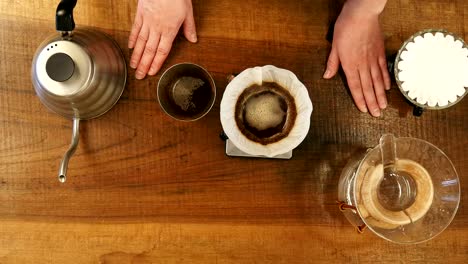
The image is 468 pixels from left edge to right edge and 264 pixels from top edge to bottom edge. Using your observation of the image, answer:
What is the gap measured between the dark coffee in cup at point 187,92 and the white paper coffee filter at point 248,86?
0.08 metres

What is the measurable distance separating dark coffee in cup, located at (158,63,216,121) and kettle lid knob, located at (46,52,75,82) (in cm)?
20

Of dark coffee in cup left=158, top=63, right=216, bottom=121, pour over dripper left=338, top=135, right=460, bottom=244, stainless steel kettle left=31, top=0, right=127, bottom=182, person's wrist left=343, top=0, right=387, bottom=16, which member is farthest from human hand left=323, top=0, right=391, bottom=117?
stainless steel kettle left=31, top=0, right=127, bottom=182

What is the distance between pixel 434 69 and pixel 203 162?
554 millimetres

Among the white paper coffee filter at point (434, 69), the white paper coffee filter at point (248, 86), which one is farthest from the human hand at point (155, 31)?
the white paper coffee filter at point (434, 69)

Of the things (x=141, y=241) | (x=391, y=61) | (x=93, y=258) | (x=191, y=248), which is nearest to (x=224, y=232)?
(x=191, y=248)

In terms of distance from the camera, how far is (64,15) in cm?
81

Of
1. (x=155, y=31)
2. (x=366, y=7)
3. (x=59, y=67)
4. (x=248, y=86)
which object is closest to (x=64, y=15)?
(x=59, y=67)

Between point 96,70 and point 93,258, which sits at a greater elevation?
point 96,70

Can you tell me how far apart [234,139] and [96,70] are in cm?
30

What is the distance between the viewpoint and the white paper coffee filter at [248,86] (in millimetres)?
887

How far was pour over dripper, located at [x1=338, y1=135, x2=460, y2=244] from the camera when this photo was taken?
932 mm

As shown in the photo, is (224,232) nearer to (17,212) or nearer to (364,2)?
(17,212)

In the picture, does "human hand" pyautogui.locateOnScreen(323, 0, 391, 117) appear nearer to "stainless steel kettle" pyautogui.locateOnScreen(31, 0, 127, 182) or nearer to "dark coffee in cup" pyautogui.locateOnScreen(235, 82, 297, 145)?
"dark coffee in cup" pyautogui.locateOnScreen(235, 82, 297, 145)

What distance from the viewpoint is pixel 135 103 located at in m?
0.99
